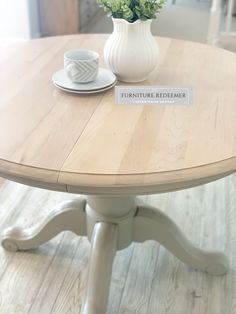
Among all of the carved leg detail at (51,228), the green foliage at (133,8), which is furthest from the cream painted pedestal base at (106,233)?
the green foliage at (133,8)

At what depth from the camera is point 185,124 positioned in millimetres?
896

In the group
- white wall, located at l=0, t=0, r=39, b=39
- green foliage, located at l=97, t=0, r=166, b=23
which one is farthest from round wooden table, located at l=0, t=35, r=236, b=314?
white wall, located at l=0, t=0, r=39, b=39

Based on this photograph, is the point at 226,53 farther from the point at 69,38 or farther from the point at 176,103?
the point at 69,38

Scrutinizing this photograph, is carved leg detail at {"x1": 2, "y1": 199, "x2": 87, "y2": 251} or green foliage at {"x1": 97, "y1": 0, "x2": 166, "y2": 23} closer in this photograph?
green foliage at {"x1": 97, "y1": 0, "x2": 166, "y2": 23}

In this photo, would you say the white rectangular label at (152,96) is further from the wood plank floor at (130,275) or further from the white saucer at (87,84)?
the wood plank floor at (130,275)

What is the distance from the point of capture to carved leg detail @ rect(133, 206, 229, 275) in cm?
120

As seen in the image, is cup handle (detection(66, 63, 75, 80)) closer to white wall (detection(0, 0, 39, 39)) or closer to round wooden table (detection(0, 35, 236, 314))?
round wooden table (detection(0, 35, 236, 314))

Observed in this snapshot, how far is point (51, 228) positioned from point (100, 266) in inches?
9.1

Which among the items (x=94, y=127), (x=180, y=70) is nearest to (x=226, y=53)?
(x=180, y=70)

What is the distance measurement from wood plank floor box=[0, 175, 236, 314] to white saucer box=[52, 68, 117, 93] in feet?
1.95

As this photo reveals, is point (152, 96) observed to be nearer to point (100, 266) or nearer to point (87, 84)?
point (87, 84)

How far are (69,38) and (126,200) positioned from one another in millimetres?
577

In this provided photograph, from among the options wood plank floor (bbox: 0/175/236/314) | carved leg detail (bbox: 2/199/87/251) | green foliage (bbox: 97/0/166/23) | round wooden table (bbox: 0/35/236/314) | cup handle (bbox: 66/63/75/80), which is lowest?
wood plank floor (bbox: 0/175/236/314)

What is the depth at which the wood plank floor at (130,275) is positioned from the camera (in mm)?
1199
